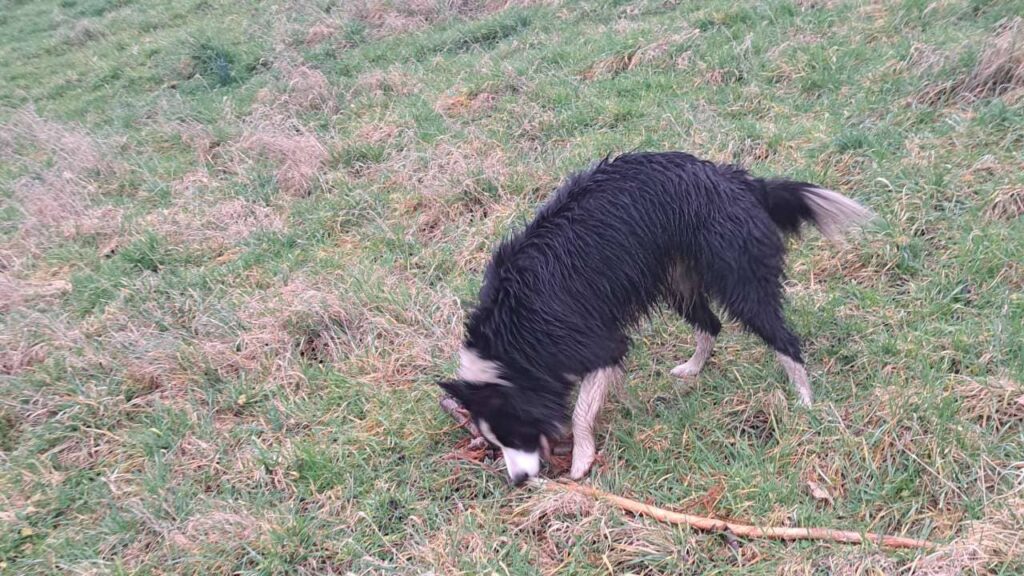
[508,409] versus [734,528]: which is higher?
[508,409]

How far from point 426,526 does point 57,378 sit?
239 cm

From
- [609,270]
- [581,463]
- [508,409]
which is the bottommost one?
[581,463]

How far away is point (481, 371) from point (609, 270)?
0.68 meters

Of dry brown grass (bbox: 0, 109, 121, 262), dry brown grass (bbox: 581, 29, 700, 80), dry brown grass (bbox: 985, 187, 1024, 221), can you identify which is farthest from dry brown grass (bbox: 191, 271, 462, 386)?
dry brown grass (bbox: 581, 29, 700, 80)

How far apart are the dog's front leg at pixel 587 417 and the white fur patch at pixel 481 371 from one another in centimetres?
35

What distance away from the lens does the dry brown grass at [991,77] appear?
4457 mm

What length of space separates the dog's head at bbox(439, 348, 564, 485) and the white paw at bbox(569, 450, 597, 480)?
16cm

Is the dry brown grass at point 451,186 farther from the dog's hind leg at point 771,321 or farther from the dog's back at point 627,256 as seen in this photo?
the dog's hind leg at point 771,321

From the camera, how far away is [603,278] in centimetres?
295

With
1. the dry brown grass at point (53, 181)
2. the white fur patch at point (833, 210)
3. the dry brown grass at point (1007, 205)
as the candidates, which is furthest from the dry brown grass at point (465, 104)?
the dry brown grass at point (1007, 205)

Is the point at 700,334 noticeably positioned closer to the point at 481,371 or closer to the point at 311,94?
the point at 481,371

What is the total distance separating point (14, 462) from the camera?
3.32 meters

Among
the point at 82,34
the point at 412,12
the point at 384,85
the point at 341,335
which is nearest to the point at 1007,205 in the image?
the point at 341,335

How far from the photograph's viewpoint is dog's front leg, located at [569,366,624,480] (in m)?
2.95
